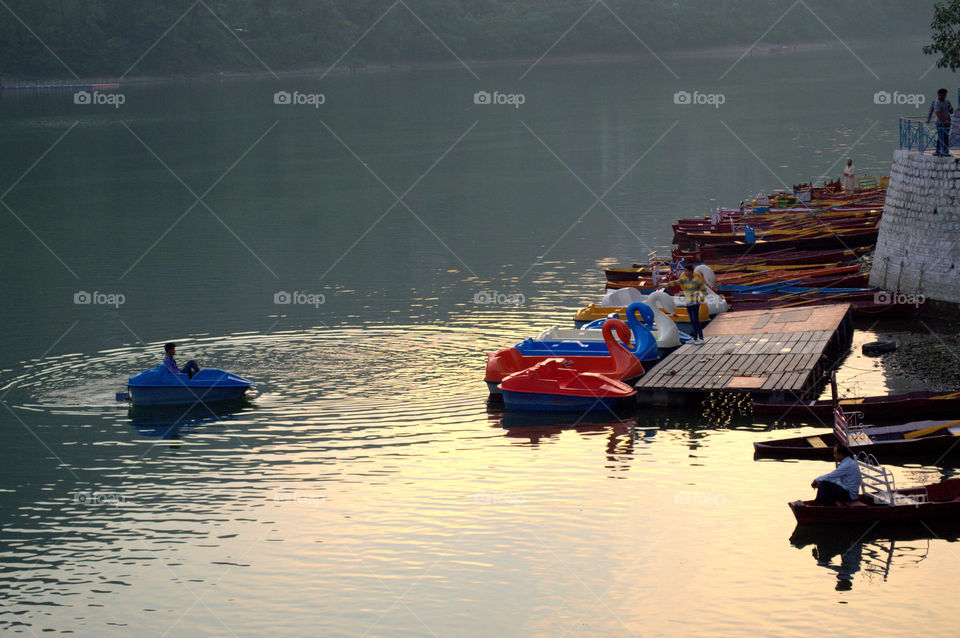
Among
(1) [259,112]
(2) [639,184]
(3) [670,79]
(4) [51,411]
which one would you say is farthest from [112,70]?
(4) [51,411]

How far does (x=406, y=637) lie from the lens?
1761 cm

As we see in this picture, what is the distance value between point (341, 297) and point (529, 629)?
78.7 ft

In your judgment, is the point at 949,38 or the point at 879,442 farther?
the point at 949,38

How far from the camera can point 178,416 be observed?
27625 mm

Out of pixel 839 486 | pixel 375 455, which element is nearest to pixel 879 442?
pixel 839 486

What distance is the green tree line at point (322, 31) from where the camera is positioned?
139000mm

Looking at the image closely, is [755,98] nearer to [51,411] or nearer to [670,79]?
[670,79]
